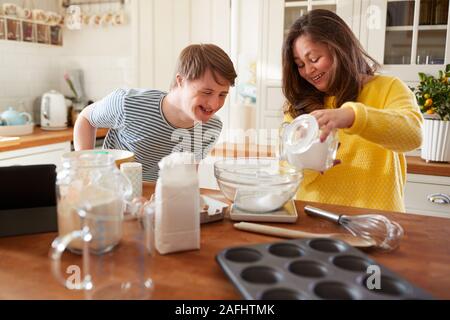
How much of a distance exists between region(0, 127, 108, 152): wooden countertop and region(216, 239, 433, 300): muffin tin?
190 centimetres

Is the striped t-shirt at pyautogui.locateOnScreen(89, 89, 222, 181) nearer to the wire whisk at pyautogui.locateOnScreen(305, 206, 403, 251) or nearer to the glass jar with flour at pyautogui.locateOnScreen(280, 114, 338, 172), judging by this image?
the glass jar with flour at pyautogui.locateOnScreen(280, 114, 338, 172)

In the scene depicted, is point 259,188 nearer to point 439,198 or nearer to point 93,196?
point 93,196

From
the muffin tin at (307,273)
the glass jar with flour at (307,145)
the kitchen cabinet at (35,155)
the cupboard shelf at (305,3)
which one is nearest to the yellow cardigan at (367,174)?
the glass jar with flour at (307,145)

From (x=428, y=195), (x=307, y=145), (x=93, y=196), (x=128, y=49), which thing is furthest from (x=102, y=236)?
(x=128, y=49)

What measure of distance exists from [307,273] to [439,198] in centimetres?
173

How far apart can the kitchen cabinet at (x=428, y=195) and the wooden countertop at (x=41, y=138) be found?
6.07ft

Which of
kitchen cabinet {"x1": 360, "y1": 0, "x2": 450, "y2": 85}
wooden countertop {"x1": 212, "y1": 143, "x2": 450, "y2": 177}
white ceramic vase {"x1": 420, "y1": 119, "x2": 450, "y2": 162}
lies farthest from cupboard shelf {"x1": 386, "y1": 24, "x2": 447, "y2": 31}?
wooden countertop {"x1": 212, "y1": 143, "x2": 450, "y2": 177}

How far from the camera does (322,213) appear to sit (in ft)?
3.28

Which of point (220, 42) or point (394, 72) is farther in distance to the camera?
point (220, 42)

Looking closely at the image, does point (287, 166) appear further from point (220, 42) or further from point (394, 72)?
point (220, 42)

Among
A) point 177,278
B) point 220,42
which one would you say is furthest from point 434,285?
point 220,42

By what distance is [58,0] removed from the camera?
329cm

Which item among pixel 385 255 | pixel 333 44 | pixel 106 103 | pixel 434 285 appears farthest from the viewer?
pixel 106 103
